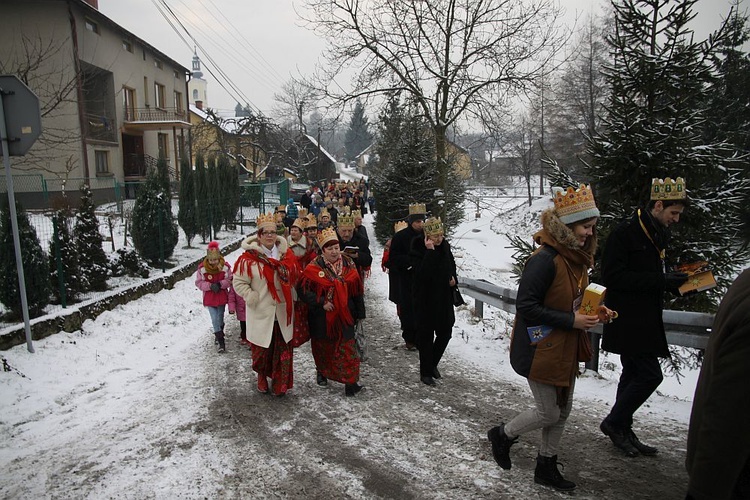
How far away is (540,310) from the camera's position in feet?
10.9

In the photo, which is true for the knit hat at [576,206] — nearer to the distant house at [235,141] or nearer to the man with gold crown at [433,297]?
the man with gold crown at [433,297]

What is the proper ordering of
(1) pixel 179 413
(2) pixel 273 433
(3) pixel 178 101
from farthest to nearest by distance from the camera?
(3) pixel 178 101 → (1) pixel 179 413 → (2) pixel 273 433

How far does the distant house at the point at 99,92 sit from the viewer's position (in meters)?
21.5

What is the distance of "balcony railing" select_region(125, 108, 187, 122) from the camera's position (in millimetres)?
30466

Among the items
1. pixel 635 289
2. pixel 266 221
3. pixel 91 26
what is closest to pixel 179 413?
pixel 266 221

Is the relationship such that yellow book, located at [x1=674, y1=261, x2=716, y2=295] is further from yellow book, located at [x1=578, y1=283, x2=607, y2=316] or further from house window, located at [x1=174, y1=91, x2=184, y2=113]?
house window, located at [x1=174, y1=91, x2=184, y2=113]

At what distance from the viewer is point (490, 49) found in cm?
1650

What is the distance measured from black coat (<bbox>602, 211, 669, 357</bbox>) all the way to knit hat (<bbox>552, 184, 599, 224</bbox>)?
0.76m

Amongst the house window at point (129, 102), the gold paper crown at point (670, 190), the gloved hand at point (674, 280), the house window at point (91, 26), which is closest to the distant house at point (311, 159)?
the house window at point (129, 102)

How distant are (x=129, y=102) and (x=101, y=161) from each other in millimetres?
4996

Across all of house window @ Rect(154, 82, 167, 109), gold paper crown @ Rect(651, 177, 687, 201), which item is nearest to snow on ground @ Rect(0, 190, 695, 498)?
gold paper crown @ Rect(651, 177, 687, 201)

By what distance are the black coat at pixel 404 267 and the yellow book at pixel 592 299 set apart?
3.87 m

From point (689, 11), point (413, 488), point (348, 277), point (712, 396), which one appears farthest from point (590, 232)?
point (689, 11)

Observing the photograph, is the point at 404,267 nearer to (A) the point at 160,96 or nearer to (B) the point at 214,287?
(B) the point at 214,287
